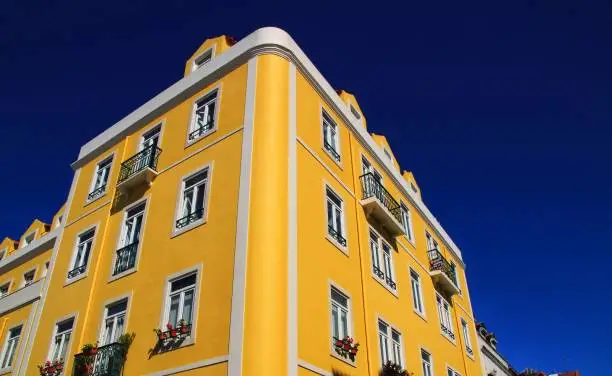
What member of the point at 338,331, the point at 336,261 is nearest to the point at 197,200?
the point at 336,261

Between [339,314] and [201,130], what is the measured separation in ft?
24.1

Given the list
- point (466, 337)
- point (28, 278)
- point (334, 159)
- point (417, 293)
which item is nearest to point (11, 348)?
point (28, 278)

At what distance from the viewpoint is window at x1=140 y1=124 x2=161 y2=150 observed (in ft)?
62.7

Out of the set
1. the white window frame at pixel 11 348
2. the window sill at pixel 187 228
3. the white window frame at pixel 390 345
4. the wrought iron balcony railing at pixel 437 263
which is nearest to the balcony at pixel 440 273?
the wrought iron balcony railing at pixel 437 263

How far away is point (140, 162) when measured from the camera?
59.6ft

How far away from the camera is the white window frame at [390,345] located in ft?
52.7

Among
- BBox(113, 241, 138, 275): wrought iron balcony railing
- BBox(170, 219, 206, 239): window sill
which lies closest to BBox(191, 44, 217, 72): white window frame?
BBox(113, 241, 138, 275): wrought iron balcony railing

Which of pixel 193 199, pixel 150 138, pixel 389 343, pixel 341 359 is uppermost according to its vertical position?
pixel 150 138

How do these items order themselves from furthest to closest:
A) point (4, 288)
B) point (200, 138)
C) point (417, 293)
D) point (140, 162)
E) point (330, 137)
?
point (4, 288)
point (417, 293)
point (330, 137)
point (140, 162)
point (200, 138)

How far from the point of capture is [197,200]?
1550 cm

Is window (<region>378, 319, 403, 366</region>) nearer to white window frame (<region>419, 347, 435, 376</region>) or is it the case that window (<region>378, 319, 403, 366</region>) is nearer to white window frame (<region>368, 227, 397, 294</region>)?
white window frame (<region>368, 227, 397, 294</region>)

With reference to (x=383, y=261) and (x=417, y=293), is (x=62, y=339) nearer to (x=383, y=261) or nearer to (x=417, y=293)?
(x=383, y=261)

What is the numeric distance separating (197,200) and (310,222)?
349 cm

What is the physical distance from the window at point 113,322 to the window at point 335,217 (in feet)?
20.9
